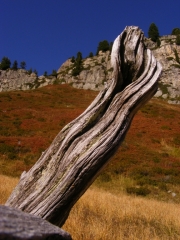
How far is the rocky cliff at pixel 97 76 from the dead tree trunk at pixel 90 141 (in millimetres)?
72447

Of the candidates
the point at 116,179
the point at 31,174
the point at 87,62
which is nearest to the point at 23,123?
the point at 116,179

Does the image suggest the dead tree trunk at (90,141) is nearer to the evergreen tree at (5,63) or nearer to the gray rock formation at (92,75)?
the gray rock formation at (92,75)

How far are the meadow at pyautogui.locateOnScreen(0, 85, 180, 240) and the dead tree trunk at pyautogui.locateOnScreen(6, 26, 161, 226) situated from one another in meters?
0.78

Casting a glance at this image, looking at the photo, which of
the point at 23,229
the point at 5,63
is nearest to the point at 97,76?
the point at 5,63

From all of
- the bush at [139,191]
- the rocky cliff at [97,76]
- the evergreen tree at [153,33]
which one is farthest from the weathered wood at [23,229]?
the evergreen tree at [153,33]

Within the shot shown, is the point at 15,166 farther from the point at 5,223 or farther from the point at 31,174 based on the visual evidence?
the point at 5,223

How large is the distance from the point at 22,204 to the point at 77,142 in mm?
841

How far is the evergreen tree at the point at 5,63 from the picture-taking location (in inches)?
4483

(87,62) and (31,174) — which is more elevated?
(87,62)

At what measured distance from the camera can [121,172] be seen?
18.2m

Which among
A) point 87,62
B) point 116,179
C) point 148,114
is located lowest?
point 116,179

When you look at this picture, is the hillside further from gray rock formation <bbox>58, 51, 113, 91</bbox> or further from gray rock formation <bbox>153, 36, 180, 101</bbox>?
gray rock formation <bbox>58, 51, 113, 91</bbox>

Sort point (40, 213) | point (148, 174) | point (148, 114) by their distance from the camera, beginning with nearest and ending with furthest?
1. point (40, 213)
2. point (148, 174)
3. point (148, 114)

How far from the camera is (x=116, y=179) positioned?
16969 millimetres
